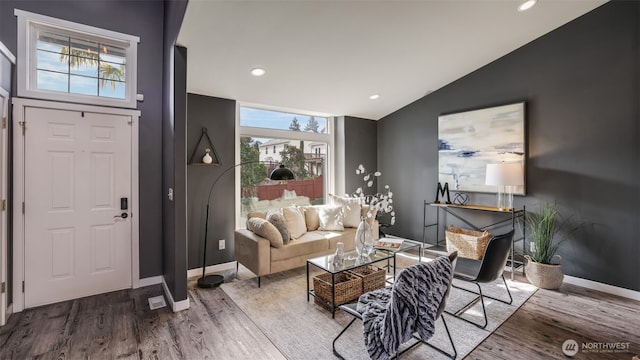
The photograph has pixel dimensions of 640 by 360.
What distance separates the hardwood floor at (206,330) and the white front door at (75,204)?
262 mm

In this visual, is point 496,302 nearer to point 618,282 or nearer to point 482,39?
point 618,282

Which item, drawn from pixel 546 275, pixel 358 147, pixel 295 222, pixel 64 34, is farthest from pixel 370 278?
pixel 64 34

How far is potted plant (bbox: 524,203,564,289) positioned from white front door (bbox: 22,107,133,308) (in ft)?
15.2

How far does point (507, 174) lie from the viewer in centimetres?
360

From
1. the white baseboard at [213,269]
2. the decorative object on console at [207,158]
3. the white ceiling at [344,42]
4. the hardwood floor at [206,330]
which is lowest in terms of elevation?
the hardwood floor at [206,330]

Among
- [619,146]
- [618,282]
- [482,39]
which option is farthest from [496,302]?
[482,39]

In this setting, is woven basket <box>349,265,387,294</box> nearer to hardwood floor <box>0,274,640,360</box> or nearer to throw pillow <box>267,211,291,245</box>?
throw pillow <box>267,211,291,245</box>

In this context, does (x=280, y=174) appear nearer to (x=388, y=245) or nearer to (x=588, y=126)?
(x=388, y=245)

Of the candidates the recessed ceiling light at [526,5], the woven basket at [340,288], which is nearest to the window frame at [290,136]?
the woven basket at [340,288]

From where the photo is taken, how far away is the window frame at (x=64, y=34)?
294cm

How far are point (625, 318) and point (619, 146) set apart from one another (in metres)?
1.70

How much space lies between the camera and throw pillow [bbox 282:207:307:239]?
3946 mm

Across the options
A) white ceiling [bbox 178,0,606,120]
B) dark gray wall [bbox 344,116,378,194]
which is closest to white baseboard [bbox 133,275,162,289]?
white ceiling [bbox 178,0,606,120]

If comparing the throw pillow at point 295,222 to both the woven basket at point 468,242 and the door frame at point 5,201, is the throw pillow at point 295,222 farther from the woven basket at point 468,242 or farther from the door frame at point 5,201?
the door frame at point 5,201
